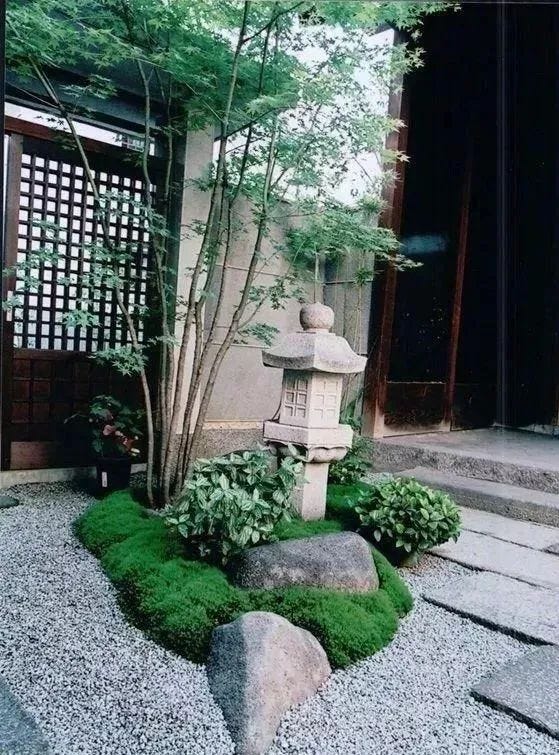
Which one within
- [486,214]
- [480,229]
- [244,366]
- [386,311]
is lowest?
[244,366]

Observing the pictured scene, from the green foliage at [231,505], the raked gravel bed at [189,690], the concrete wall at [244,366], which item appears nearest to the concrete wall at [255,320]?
the concrete wall at [244,366]

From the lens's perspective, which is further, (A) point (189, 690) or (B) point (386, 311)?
(B) point (386, 311)

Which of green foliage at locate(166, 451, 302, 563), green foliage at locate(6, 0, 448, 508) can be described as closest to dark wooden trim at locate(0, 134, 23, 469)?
green foliage at locate(6, 0, 448, 508)

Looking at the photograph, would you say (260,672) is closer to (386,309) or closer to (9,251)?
(9,251)

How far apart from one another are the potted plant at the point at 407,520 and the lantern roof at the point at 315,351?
104 centimetres

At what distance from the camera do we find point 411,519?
4.23m

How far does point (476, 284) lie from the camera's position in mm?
9219

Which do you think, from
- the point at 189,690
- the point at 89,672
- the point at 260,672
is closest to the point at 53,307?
the point at 89,672

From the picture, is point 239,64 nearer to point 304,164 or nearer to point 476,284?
point 304,164

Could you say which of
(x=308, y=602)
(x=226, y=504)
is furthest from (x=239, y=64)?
(x=308, y=602)

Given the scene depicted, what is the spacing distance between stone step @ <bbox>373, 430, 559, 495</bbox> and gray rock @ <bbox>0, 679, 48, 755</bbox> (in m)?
5.26

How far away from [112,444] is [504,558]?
12.7ft

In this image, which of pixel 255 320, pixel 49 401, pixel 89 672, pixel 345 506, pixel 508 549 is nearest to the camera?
pixel 89 672

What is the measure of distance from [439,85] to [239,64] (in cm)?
414
